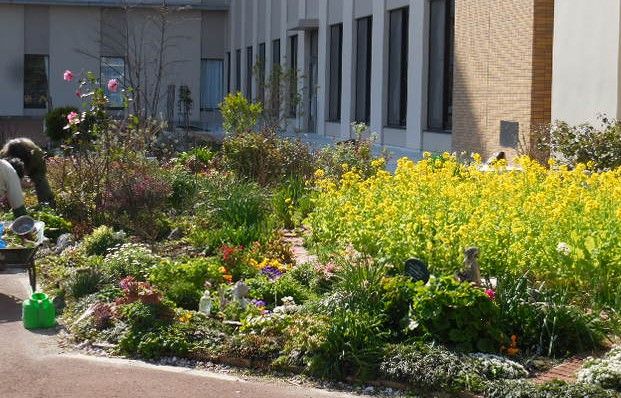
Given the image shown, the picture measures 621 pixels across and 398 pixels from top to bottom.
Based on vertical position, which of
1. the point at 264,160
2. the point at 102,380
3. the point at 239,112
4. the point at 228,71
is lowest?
the point at 102,380

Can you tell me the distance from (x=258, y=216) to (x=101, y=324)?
4.56 meters

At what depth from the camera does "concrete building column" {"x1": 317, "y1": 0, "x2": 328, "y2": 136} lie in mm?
33906

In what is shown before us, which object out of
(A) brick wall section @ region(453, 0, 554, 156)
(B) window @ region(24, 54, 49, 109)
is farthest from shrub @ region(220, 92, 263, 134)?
(B) window @ region(24, 54, 49, 109)

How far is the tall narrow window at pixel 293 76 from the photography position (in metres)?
34.4

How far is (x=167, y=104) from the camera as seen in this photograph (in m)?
48.1

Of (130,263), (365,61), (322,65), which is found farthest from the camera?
(322,65)

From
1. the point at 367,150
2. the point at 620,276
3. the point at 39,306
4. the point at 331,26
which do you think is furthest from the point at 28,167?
the point at 331,26

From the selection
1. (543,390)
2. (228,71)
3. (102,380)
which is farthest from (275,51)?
(543,390)

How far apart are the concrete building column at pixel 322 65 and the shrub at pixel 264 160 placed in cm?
1591

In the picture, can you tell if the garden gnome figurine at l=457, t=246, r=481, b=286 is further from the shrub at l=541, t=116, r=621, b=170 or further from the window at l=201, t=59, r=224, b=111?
the window at l=201, t=59, r=224, b=111

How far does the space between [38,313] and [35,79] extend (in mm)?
42210

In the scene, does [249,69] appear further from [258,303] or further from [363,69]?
[258,303]

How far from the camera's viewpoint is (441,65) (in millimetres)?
24891

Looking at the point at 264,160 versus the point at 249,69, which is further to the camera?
the point at 249,69
